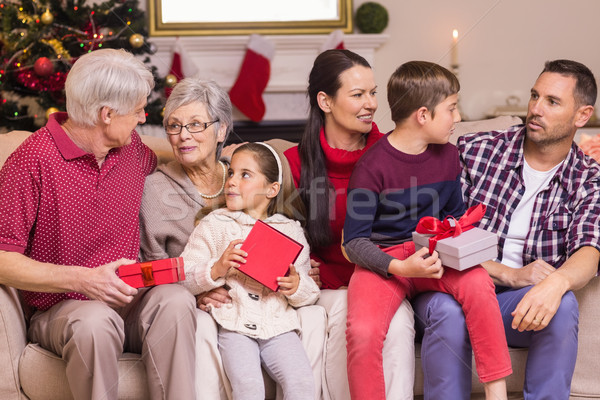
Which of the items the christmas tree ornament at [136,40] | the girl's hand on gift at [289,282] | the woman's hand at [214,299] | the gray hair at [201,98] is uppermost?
the christmas tree ornament at [136,40]

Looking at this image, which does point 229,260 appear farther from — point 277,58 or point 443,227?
point 277,58

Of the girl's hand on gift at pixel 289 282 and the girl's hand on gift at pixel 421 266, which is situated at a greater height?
the girl's hand on gift at pixel 421 266

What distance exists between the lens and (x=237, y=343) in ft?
6.24

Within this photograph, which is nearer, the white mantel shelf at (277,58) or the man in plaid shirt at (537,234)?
the man in plaid shirt at (537,234)

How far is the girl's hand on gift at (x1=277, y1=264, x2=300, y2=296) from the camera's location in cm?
196

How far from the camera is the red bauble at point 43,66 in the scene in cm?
355

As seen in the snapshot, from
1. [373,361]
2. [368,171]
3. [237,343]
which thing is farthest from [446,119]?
[237,343]

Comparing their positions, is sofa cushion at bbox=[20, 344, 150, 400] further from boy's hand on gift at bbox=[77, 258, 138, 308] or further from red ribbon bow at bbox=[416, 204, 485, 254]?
red ribbon bow at bbox=[416, 204, 485, 254]

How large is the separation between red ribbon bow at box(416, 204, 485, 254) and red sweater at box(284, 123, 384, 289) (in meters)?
0.37

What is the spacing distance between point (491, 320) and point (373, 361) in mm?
333

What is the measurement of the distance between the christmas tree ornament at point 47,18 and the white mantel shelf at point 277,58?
885 millimetres

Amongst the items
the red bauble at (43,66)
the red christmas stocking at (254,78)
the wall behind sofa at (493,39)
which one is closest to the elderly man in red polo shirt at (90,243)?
the red bauble at (43,66)

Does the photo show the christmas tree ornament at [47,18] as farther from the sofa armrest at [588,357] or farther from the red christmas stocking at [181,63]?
the sofa armrest at [588,357]

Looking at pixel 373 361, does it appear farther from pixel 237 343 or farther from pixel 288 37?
pixel 288 37
